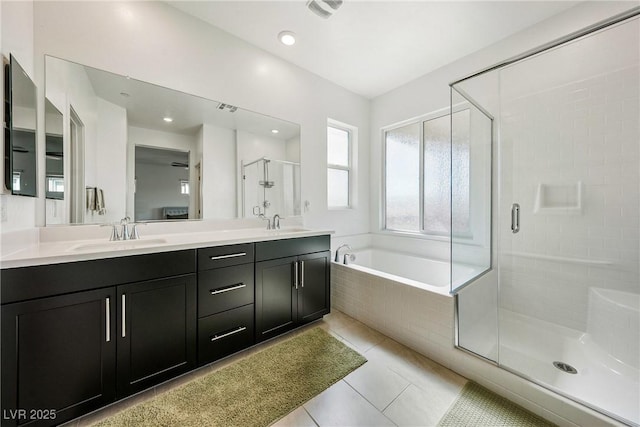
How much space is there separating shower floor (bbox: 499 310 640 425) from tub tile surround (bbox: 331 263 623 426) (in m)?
0.08

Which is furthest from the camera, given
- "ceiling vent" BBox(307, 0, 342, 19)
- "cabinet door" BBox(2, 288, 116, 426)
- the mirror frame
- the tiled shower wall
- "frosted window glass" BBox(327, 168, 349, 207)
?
"frosted window glass" BBox(327, 168, 349, 207)

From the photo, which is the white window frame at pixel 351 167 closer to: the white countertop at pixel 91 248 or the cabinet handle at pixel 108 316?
the white countertop at pixel 91 248

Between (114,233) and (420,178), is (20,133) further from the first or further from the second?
(420,178)

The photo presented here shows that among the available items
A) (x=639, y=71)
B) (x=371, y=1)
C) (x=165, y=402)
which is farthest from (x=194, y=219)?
(x=639, y=71)

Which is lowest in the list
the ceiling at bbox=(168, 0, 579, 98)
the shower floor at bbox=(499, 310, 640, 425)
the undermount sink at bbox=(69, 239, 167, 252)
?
the shower floor at bbox=(499, 310, 640, 425)

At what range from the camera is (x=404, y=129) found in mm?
3156

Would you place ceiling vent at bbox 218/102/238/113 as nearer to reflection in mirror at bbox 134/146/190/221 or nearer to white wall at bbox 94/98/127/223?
reflection in mirror at bbox 134/146/190/221

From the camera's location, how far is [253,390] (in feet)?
4.55

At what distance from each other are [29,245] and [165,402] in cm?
117

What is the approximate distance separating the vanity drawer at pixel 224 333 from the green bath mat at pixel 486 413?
4.20ft

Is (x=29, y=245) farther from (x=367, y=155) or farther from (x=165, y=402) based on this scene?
(x=367, y=155)

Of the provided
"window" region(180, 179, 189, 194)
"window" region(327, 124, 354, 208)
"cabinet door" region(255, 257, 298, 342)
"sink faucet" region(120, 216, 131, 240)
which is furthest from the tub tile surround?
"sink faucet" region(120, 216, 131, 240)

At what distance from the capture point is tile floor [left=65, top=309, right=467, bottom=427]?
48.0 inches

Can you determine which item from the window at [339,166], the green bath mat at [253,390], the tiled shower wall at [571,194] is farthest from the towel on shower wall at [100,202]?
the tiled shower wall at [571,194]
